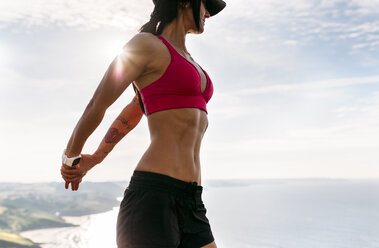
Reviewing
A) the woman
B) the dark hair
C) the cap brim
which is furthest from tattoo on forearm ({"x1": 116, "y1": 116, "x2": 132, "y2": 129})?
the cap brim

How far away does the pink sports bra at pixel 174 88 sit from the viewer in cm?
339

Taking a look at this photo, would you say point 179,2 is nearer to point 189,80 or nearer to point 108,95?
point 189,80

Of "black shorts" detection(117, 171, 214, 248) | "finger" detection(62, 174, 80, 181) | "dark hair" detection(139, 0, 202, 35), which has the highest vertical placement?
"dark hair" detection(139, 0, 202, 35)

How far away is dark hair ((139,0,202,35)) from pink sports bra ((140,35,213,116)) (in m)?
0.38

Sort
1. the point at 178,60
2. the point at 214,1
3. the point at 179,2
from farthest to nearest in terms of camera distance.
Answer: the point at 214,1 → the point at 179,2 → the point at 178,60

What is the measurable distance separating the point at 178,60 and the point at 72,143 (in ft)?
3.93

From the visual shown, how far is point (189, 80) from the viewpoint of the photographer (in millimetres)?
3479

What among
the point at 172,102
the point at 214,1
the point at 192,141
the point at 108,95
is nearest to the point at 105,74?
the point at 108,95

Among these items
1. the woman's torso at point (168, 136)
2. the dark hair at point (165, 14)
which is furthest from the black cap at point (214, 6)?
the woman's torso at point (168, 136)

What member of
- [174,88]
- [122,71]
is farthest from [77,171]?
[174,88]

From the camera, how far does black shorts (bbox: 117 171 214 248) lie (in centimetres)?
319

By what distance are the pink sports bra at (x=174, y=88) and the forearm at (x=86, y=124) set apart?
0.45 metres

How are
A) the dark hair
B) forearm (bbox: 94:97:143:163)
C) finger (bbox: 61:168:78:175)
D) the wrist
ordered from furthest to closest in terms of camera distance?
1. forearm (bbox: 94:97:143:163)
2. the wrist
3. the dark hair
4. finger (bbox: 61:168:78:175)

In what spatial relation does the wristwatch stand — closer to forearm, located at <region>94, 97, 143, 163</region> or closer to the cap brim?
forearm, located at <region>94, 97, 143, 163</region>
